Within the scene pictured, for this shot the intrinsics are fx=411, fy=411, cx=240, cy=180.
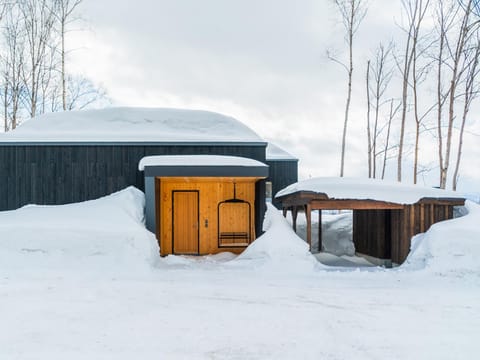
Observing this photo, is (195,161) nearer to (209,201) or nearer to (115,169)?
(209,201)

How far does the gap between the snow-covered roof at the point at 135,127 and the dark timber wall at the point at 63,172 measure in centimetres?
31

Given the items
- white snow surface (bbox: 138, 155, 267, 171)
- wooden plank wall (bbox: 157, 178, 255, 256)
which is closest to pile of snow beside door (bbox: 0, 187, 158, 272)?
white snow surface (bbox: 138, 155, 267, 171)

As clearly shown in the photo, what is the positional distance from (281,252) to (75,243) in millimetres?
4477

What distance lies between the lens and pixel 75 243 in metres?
8.70

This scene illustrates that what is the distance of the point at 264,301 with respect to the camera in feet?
20.8

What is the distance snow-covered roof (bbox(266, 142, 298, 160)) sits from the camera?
17.4m

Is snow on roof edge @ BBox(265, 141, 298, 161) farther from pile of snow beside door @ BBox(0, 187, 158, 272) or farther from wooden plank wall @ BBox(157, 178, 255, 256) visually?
pile of snow beside door @ BBox(0, 187, 158, 272)

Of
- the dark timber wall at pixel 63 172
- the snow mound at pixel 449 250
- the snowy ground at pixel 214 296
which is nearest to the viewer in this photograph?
the snowy ground at pixel 214 296

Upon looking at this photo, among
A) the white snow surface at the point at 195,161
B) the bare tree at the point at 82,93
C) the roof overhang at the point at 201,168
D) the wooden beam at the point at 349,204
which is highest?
the bare tree at the point at 82,93

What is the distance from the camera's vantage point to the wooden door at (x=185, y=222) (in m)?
12.5

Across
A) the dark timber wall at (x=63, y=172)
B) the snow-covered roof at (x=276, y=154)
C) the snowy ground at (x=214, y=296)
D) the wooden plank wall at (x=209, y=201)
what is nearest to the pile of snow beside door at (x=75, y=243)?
the snowy ground at (x=214, y=296)

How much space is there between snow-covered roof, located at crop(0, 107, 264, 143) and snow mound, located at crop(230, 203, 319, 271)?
3958 mm

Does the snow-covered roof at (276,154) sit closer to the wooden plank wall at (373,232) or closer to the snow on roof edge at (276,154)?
the snow on roof edge at (276,154)

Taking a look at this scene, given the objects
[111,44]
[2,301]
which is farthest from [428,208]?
[111,44]
